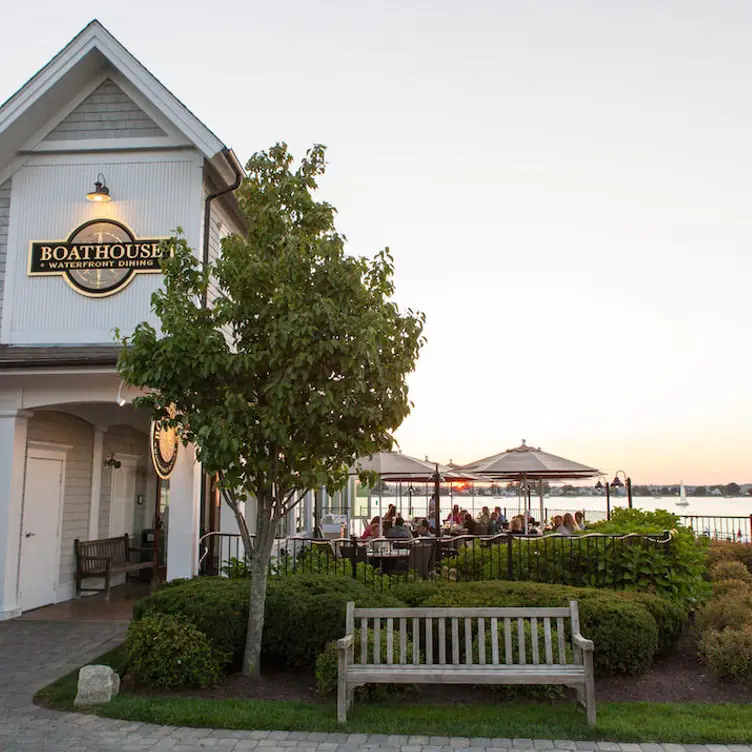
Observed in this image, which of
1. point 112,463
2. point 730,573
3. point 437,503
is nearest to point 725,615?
point 730,573

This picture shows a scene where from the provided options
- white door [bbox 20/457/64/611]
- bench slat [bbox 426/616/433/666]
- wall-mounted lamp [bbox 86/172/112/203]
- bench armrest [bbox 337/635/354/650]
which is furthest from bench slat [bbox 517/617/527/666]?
wall-mounted lamp [bbox 86/172/112/203]

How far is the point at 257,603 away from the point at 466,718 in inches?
96.0

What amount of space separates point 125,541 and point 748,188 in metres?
14.3

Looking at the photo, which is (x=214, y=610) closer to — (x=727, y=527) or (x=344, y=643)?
(x=344, y=643)

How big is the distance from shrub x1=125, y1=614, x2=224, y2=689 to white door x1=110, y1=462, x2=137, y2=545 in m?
8.12

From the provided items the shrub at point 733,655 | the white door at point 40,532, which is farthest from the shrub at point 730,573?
the white door at point 40,532

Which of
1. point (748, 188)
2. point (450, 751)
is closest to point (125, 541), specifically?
point (450, 751)

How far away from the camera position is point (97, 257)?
1182 cm

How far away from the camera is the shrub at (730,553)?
13219 millimetres

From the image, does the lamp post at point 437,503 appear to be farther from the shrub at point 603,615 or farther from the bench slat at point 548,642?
the bench slat at point 548,642

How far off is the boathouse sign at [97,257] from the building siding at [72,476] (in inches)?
90.6

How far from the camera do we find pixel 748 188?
1458 centimetres

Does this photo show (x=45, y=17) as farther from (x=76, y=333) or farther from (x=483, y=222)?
(x=483, y=222)

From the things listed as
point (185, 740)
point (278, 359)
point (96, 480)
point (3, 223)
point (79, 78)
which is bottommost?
point (185, 740)
